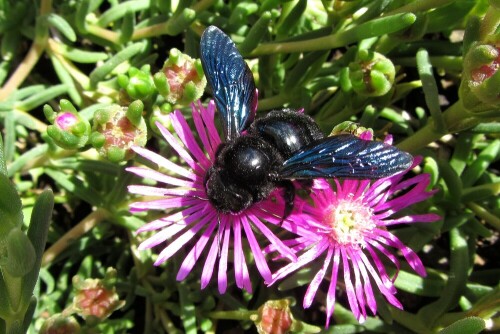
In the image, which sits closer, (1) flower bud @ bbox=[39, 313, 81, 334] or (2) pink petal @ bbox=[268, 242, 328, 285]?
(2) pink petal @ bbox=[268, 242, 328, 285]

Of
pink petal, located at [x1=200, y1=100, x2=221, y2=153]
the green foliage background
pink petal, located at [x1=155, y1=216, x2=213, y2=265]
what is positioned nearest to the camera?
pink petal, located at [x1=155, y1=216, x2=213, y2=265]

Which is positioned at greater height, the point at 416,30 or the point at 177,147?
the point at 416,30

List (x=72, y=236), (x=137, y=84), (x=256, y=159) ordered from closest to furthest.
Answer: (x=256, y=159)
(x=137, y=84)
(x=72, y=236)

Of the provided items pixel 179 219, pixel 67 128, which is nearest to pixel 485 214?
A: pixel 179 219

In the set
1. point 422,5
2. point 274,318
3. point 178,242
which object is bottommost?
point 274,318

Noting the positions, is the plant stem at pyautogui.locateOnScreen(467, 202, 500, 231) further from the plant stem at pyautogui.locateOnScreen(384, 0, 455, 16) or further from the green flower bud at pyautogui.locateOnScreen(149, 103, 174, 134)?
the green flower bud at pyautogui.locateOnScreen(149, 103, 174, 134)

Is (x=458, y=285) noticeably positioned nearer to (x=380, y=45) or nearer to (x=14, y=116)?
(x=380, y=45)

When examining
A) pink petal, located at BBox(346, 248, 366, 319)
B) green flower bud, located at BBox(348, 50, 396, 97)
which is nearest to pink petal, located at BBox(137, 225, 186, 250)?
pink petal, located at BBox(346, 248, 366, 319)

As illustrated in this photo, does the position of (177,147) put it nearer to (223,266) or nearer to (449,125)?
(223,266)
